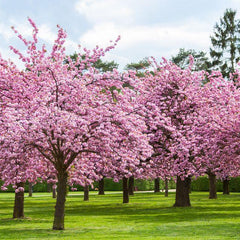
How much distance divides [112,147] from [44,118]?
309 cm

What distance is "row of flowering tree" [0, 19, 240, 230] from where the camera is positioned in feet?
59.5

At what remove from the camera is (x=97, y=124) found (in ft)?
61.6

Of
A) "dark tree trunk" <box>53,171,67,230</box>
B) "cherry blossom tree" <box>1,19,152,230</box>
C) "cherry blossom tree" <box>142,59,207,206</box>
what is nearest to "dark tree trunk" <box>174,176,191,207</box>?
"cherry blossom tree" <box>142,59,207,206</box>

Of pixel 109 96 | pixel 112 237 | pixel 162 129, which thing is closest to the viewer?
pixel 112 237

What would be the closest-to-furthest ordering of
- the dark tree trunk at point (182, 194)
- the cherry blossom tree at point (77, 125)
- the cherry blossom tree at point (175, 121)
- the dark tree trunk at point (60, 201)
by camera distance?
the cherry blossom tree at point (77, 125) → the dark tree trunk at point (60, 201) → the cherry blossom tree at point (175, 121) → the dark tree trunk at point (182, 194)

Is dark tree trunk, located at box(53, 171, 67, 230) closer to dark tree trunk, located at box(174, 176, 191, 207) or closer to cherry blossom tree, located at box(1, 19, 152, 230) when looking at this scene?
cherry blossom tree, located at box(1, 19, 152, 230)

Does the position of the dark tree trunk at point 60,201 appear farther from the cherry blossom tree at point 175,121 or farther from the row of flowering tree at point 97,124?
the cherry blossom tree at point 175,121

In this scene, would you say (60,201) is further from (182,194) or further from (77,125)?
(182,194)

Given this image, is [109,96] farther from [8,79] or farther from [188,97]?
[188,97]

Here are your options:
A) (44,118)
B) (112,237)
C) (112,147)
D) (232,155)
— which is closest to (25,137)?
(44,118)

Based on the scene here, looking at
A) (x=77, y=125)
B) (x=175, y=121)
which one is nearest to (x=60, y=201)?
(x=77, y=125)

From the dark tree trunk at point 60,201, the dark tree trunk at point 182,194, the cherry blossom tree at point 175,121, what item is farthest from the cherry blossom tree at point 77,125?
the dark tree trunk at point 182,194

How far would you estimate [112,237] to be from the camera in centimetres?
1738

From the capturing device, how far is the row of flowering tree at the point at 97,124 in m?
18.1
